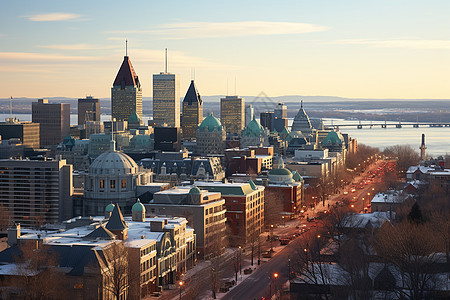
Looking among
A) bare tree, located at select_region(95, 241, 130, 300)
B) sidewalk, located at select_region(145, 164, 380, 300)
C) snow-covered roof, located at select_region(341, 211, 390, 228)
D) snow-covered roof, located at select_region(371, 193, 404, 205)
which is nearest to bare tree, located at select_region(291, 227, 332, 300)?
sidewalk, located at select_region(145, 164, 380, 300)

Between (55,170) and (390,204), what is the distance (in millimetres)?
45326

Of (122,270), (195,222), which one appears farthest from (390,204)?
(122,270)

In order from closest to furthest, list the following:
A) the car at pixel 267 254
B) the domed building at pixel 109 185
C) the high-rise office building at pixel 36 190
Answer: the car at pixel 267 254
the domed building at pixel 109 185
the high-rise office building at pixel 36 190

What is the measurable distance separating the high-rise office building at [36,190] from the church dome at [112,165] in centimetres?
395

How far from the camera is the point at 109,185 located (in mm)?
125125

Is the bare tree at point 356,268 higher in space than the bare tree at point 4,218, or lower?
higher

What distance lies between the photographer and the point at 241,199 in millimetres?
119125

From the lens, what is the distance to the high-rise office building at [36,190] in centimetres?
12612

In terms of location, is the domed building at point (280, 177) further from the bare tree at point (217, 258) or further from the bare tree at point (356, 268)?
the bare tree at point (356, 268)

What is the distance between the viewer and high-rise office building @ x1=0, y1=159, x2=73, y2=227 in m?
126

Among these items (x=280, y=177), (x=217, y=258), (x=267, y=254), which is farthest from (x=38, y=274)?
(x=280, y=177)

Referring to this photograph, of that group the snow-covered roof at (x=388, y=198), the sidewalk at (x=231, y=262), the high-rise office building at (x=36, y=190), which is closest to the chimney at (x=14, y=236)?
the sidewalk at (x=231, y=262)

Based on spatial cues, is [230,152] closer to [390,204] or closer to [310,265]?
[390,204]

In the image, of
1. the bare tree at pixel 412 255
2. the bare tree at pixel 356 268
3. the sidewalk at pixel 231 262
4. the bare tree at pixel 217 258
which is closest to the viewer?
the bare tree at pixel 356 268
